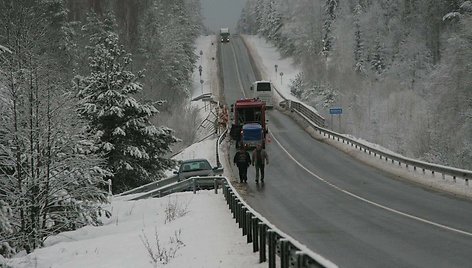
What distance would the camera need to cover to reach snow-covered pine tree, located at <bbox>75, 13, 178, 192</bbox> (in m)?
27.4

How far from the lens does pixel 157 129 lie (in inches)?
1108

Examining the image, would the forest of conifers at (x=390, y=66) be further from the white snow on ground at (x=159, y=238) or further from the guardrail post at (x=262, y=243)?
the guardrail post at (x=262, y=243)

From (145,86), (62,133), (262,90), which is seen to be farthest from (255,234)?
(262,90)

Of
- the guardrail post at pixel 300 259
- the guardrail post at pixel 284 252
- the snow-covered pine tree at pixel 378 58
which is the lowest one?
the guardrail post at pixel 284 252

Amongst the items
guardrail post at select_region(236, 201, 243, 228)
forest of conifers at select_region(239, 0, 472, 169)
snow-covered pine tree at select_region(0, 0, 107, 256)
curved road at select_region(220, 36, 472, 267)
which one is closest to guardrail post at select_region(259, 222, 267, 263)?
curved road at select_region(220, 36, 472, 267)

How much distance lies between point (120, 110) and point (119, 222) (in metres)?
8.52

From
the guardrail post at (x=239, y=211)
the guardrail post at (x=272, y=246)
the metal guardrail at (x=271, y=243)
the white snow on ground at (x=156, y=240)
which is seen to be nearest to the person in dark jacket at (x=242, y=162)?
the white snow on ground at (x=156, y=240)

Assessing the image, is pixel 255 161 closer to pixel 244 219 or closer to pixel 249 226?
pixel 244 219

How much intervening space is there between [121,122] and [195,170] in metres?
4.66

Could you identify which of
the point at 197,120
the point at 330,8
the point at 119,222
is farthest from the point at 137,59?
the point at 330,8

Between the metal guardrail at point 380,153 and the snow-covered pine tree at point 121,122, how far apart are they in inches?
442

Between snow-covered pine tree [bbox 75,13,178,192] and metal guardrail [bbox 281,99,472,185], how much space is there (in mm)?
11223

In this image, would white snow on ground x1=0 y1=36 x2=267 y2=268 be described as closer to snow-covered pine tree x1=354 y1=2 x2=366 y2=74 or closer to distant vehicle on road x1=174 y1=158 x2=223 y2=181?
distant vehicle on road x1=174 y1=158 x2=223 y2=181

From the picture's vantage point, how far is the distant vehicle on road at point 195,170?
26078 mm
